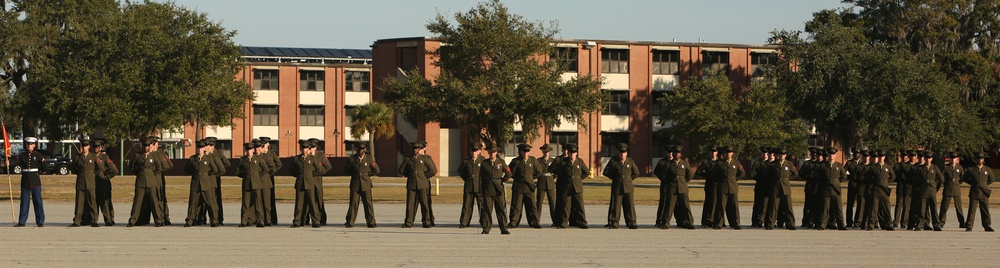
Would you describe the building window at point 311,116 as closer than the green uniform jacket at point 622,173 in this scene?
No

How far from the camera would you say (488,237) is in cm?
2133

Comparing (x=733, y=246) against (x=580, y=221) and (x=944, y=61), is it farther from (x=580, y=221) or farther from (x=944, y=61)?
(x=944, y=61)

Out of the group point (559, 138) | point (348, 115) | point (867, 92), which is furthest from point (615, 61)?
point (348, 115)

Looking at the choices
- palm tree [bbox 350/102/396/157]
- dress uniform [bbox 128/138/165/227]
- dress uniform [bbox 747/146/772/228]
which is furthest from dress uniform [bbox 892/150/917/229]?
palm tree [bbox 350/102/396/157]

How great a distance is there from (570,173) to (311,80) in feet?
213

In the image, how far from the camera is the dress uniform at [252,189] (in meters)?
23.8

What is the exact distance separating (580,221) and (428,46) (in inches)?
1871

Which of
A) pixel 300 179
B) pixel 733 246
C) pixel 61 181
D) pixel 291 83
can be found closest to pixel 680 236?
pixel 733 246

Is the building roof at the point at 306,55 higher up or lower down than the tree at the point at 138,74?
higher up

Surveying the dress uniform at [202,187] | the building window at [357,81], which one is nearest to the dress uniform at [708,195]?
the dress uniform at [202,187]

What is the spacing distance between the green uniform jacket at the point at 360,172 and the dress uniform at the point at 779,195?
7.50 m

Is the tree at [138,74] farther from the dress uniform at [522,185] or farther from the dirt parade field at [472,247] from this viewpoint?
the dress uniform at [522,185]

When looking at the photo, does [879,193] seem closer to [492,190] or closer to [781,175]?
[781,175]

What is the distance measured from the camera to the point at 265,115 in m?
86.6
